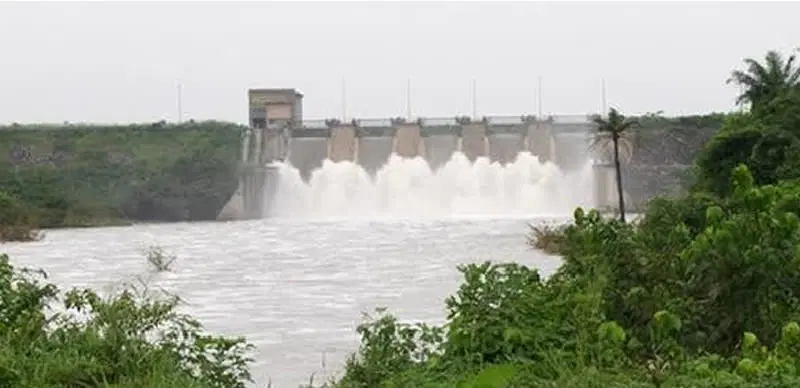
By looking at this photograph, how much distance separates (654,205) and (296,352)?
5.92 m

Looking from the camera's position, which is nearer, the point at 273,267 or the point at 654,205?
the point at 654,205

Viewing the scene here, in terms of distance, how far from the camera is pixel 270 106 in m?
65.7

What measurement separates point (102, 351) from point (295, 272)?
15.7 metres

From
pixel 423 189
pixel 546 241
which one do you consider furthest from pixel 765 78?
pixel 423 189

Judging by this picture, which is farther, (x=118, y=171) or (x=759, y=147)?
(x=118, y=171)

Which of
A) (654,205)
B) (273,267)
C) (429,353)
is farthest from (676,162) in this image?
(429,353)

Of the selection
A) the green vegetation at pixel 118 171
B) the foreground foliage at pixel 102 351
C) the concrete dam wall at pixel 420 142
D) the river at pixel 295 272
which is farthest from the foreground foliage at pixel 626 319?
the concrete dam wall at pixel 420 142

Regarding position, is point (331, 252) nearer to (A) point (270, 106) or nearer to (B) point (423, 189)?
(B) point (423, 189)

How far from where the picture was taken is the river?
508 inches

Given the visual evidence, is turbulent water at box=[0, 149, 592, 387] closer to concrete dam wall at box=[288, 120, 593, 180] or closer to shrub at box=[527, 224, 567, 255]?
shrub at box=[527, 224, 567, 255]

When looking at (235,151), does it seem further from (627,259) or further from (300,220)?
(627,259)

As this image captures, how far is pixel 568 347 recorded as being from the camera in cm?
673

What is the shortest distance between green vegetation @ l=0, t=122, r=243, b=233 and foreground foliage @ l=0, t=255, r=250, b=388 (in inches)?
1623

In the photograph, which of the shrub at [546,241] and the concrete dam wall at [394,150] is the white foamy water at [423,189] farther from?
the shrub at [546,241]
